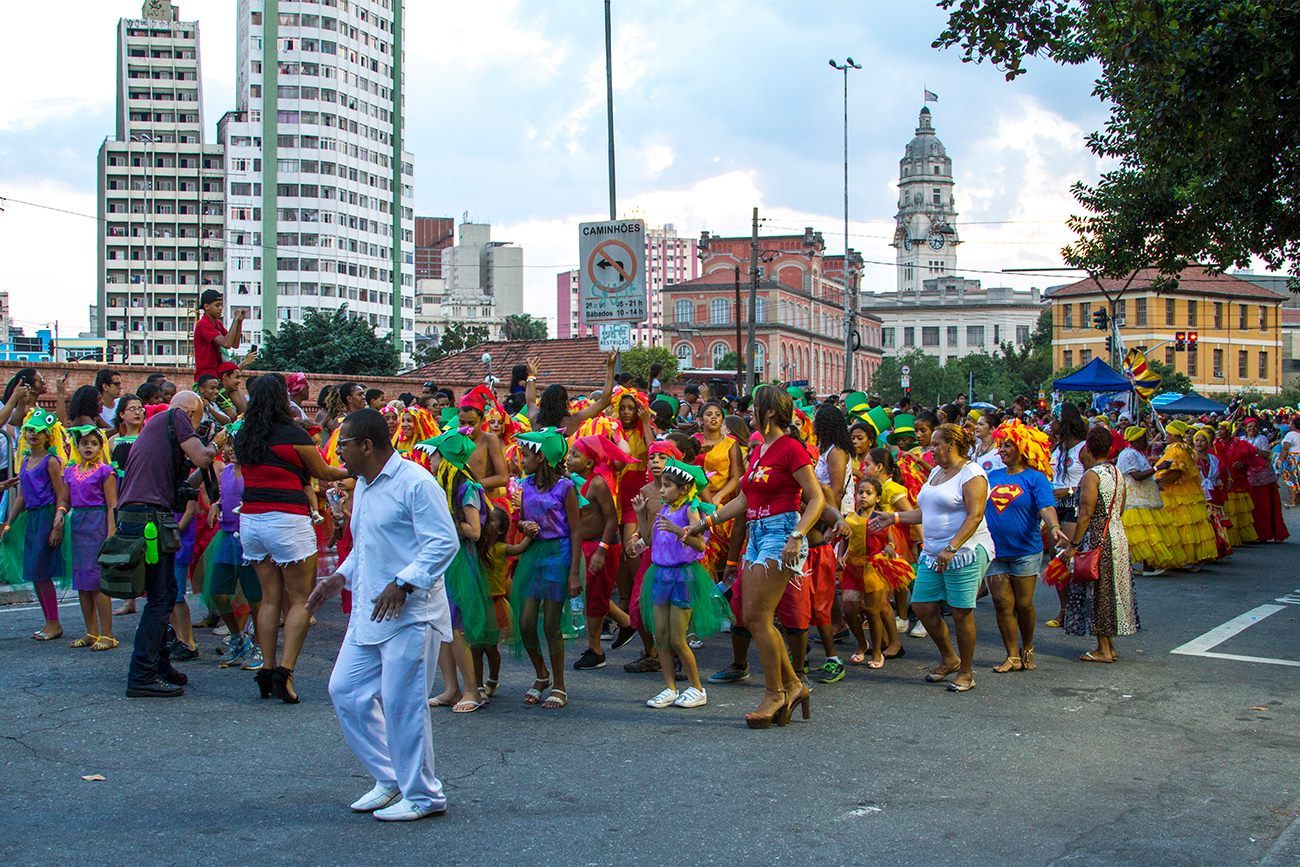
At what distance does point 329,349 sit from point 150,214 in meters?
65.4

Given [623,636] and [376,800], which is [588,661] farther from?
[376,800]

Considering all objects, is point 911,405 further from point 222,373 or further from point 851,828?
point 851,828

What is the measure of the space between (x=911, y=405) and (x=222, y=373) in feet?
30.5

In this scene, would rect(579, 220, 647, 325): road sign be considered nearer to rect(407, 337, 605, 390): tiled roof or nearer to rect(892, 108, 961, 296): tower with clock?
rect(407, 337, 605, 390): tiled roof

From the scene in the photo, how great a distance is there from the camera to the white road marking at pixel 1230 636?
951 centimetres

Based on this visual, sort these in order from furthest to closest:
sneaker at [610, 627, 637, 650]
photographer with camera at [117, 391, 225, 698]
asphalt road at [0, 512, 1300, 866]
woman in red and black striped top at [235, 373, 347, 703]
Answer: sneaker at [610, 627, 637, 650] < photographer with camera at [117, 391, 225, 698] < woman in red and black striped top at [235, 373, 347, 703] < asphalt road at [0, 512, 1300, 866]

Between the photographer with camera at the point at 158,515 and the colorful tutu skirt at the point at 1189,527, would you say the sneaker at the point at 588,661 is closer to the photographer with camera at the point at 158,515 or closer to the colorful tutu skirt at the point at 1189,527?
the photographer with camera at the point at 158,515

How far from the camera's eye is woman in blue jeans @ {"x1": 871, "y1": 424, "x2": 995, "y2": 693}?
825cm

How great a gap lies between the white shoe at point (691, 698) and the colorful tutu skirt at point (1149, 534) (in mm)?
8003

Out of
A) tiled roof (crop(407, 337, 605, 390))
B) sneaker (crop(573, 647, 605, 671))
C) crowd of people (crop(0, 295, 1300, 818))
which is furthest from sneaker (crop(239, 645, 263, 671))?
tiled roof (crop(407, 337, 605, 390))

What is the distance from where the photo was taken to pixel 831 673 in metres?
8.61

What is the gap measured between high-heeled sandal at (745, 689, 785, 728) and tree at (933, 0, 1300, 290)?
6.77 metres

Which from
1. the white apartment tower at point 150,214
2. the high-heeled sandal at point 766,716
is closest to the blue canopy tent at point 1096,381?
the high-heeled sandal at point 766,716

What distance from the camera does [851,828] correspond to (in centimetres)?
543
